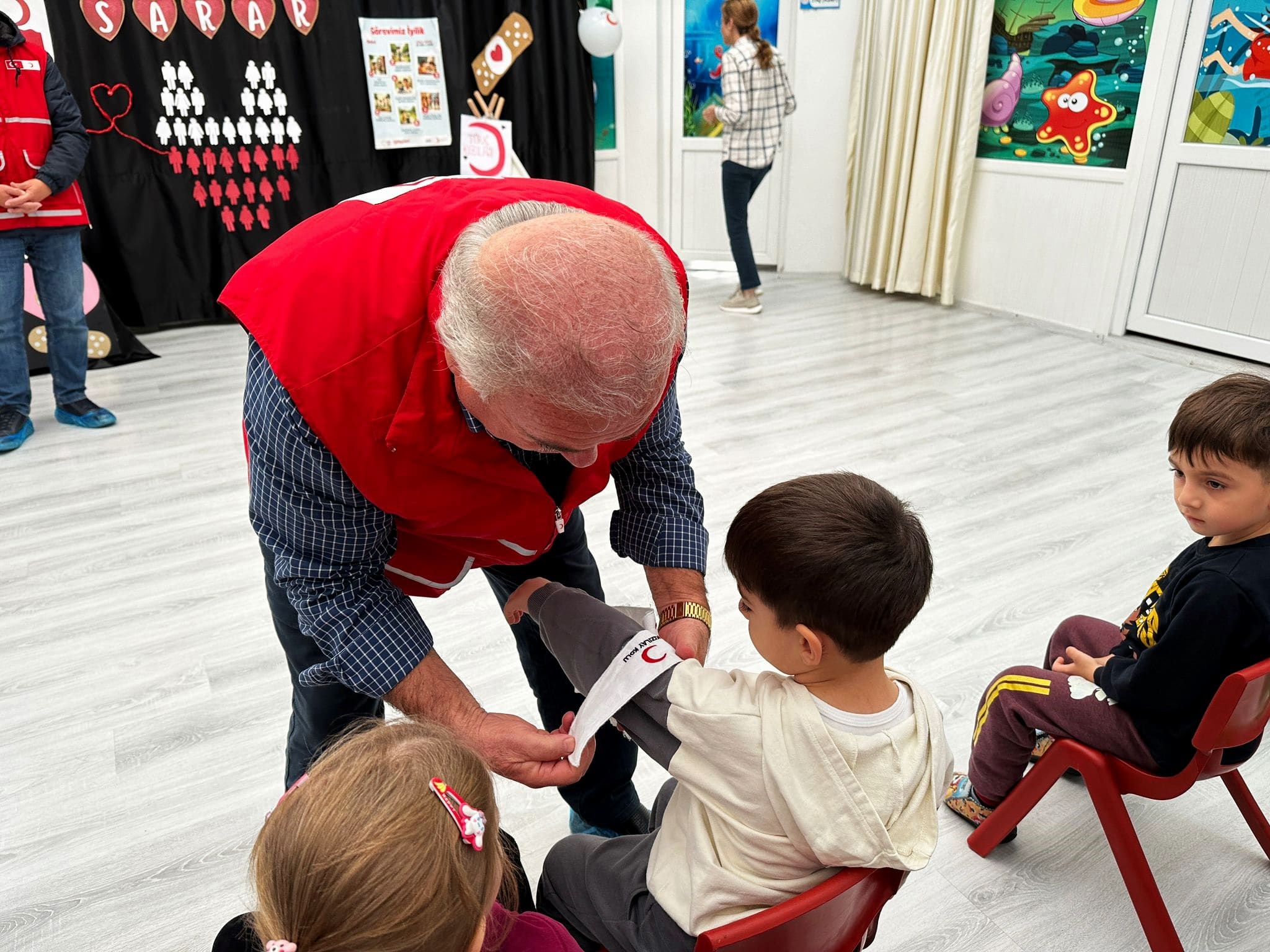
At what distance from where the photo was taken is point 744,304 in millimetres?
5414

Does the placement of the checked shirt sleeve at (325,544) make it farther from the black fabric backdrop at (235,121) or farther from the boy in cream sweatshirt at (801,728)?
the black fabric backdrop at (235,121)

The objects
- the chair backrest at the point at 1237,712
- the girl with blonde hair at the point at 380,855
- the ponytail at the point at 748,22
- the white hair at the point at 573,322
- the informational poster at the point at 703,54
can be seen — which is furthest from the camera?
the informational poster at the point at 703,54

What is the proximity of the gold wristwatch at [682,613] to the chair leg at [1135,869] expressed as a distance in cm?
70

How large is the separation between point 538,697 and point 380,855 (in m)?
0.87

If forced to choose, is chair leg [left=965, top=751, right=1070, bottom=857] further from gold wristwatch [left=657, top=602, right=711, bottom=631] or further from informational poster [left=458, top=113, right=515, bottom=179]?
informational poster [left=458, top=113, right=515, bottom=179]

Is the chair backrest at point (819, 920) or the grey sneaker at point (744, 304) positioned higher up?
the chair backrest at point (819, 920)

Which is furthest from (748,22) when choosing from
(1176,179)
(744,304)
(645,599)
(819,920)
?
(819,920)

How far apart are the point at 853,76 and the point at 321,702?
555cm

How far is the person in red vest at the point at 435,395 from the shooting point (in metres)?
0.88

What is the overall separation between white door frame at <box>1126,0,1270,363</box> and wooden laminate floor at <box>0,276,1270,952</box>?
0.12 m

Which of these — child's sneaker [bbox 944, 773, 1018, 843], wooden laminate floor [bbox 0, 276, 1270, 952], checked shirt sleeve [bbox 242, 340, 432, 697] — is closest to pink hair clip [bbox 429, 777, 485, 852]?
checked shirt sleeve [bbox 242, 340, 432, 697]

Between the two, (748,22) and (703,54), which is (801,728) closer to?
(748,22)

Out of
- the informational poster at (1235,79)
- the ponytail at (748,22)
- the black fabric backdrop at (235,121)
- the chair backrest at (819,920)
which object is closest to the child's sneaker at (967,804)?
the chair backrest at (819,920)

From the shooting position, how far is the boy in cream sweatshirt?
0.92m
